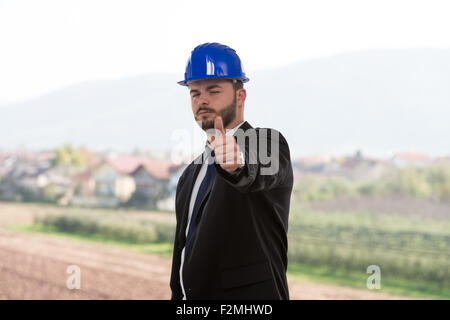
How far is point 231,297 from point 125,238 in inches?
778

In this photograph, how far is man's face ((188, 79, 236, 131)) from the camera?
2.42 m

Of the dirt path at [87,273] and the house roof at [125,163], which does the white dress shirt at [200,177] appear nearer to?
the dirt path at [87,273]

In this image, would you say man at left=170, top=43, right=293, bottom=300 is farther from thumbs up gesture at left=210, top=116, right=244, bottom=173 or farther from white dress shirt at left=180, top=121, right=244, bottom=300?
thumbs up gesture at left=210, top=116, right=244, bottom=173

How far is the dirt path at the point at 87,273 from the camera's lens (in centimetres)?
1329

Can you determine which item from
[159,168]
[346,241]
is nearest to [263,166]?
[346,241]

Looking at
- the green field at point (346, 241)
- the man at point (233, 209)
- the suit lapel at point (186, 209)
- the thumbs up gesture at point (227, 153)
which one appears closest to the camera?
the thumbs up gesture at point (227, 153)

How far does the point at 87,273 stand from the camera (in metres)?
16.2

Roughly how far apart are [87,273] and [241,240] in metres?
14.9

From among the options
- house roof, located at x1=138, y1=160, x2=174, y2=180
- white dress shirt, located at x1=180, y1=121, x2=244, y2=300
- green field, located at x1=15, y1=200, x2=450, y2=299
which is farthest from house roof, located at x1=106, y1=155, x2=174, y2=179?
white dress shirt, located at x1=180, y1=121, x2=244, y2=300

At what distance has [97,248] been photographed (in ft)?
68.5

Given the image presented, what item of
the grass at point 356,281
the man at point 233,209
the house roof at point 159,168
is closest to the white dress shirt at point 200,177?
the man at point 233,209

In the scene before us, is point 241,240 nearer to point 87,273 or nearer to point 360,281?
point 360,281

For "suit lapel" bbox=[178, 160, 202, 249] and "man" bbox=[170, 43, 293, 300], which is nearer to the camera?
"man" bbox=[170, 43, 293, 300]

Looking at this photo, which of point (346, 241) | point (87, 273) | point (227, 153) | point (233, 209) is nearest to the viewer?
point (227, 153)
